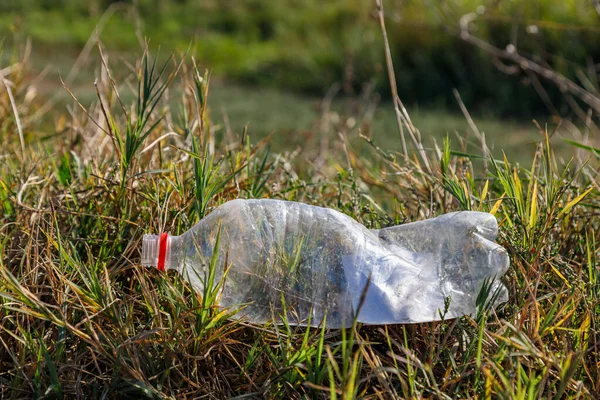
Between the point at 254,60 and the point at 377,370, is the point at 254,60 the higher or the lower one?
the lower one

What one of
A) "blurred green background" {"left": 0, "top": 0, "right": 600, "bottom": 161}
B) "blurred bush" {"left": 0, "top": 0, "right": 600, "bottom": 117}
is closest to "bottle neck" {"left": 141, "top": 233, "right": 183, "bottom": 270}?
"blurred green background" {"left": 0, "top": 0, "right": 600, "bottom": 161}

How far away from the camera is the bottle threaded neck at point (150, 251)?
1702 millimetres

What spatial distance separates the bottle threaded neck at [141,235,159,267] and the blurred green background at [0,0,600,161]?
3.86 m

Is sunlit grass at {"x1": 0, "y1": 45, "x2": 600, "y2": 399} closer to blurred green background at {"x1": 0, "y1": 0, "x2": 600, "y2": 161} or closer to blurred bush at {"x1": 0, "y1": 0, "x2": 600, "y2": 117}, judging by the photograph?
blurred green background at {"x1": 0, "y1": 0, "x2": 600, "y2": 161}

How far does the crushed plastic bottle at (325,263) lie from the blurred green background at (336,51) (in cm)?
368

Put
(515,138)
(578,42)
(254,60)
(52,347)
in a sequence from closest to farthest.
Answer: (52,347) < (515,138) < (578,42) < (254,60)

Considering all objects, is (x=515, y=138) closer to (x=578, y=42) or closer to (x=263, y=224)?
(x=578, y=42)

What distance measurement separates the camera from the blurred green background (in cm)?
726

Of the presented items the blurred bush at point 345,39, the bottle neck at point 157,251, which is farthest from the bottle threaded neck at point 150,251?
the blurred bush at point 345,39

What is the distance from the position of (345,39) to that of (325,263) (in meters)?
7.72

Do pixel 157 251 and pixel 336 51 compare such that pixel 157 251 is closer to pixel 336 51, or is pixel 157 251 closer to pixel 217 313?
pixel 217 313

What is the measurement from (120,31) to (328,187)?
8.83 m

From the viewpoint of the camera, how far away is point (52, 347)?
1.68 meters

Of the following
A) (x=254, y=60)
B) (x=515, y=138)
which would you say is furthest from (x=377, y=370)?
(x=254, y=60)
